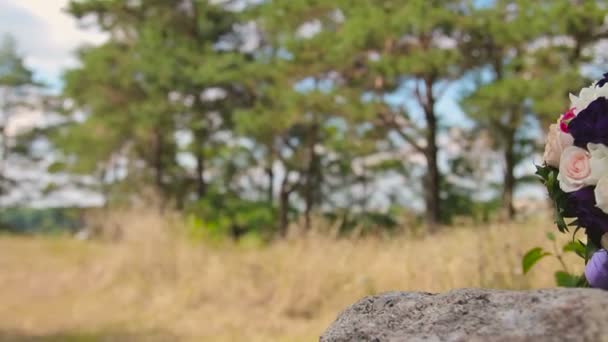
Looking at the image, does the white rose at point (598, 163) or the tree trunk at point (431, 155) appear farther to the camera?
the tree trunk at point (431, 155)

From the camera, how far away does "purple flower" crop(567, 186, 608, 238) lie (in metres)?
1.67

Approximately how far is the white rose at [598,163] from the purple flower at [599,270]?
22 cm

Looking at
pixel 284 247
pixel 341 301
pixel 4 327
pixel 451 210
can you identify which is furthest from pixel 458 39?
pixel 4 327

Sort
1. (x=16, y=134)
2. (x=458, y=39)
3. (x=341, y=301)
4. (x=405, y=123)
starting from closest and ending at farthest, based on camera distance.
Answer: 1. (x=341, y=301)
2. (x=458, y=39)
3. (x=405, y=123)
4. (x=16, y=134)

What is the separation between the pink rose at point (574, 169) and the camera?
5.33 ft

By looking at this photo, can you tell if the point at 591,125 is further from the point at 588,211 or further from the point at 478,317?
the point at 478,317

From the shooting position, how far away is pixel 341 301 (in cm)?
662

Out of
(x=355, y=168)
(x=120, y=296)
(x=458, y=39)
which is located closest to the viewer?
(x=120, y=296)

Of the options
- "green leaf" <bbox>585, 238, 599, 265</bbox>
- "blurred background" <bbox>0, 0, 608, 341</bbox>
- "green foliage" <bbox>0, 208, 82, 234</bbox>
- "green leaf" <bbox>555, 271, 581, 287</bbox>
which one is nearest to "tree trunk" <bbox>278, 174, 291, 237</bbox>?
"blurred background" <bbox>0, 0, 608, 341</bbox>

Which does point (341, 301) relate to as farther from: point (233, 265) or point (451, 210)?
point (451, 210)

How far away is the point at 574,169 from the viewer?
5.40 ft

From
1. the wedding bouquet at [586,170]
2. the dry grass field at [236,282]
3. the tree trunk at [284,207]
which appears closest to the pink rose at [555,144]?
the wedding bouquet at [586,170]

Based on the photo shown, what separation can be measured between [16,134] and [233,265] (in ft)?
69.8

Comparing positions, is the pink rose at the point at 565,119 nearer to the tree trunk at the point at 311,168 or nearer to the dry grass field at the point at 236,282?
the dry grass field at the point at 236,282
